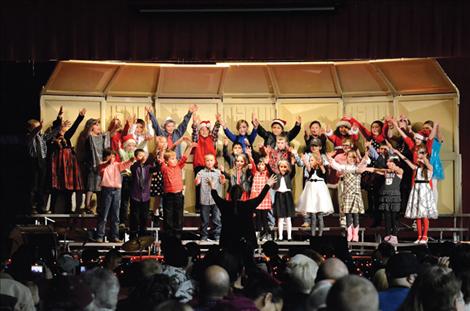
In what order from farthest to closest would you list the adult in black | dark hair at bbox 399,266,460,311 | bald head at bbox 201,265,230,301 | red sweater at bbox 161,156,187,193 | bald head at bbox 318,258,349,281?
red sweater at bbox 161,156,187,193, the adult in black, bald head at bbox 318,258,349,281, bald head at bbox 201,265,230,301, dark hair at bbox 399,266,460,311

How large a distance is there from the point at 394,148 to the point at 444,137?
1.54 metres

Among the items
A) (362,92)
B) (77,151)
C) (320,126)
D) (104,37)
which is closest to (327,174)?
(320,126)

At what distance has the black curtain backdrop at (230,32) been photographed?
14.2 m

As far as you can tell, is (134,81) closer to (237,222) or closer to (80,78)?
(80,78)

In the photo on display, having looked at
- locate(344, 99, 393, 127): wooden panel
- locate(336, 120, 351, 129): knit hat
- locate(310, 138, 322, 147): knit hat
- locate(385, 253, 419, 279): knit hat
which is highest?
locate(344, 99, 393, 127): wooden panel

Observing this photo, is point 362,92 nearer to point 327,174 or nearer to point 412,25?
point 327,174

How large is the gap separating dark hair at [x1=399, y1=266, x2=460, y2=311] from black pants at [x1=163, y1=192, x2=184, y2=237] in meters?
11.2

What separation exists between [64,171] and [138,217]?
1.98 meters

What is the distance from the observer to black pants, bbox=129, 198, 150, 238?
53.9 ft

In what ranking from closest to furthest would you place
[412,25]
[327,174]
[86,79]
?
1. [412,25]
2. [327,174]
3. [86,79]

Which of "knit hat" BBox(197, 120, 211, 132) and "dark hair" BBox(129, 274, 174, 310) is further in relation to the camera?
"knit hat" BBox(197, 120, 211, 132)

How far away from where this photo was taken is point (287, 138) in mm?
18562

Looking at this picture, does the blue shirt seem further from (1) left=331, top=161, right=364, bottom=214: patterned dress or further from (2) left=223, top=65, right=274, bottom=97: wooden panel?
(2) left=223, top=65, right=274, bottom=97: wooden panel

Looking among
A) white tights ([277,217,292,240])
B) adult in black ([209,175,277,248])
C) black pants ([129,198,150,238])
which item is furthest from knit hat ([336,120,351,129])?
adult in black ([209,175,277,248])
